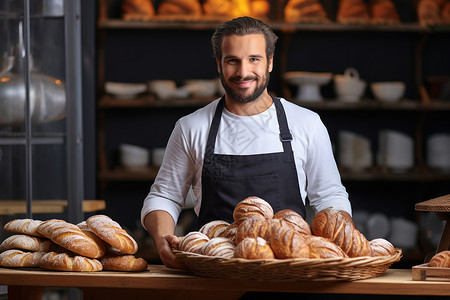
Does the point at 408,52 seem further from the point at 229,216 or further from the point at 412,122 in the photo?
the point at 229,216

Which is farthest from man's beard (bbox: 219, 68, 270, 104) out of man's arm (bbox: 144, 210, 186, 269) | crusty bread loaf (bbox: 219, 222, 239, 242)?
crusty bread loaf (bbox: 219, 222, 239, 242)

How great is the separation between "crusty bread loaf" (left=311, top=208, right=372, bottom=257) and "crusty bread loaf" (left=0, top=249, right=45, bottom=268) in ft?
2.18

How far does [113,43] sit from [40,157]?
4.39 feet

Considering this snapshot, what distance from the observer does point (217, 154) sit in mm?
1942

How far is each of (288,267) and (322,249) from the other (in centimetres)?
9

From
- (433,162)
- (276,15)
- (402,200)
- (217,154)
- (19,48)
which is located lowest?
(402,200)

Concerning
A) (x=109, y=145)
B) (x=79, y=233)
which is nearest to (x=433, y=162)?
(x=109, y=145)

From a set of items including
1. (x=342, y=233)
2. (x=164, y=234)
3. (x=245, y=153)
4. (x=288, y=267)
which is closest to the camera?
(x=288, y=267)

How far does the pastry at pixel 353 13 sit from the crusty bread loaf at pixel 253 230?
2291 millimetres

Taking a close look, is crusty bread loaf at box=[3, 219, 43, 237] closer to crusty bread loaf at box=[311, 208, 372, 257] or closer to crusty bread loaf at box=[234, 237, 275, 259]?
crusty bread loaf at box=[234, 237, 275, 259]

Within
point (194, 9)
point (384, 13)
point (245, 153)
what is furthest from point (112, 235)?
point (384, 13)

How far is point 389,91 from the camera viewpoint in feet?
11.1

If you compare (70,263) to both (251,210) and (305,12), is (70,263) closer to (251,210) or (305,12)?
(251,210)

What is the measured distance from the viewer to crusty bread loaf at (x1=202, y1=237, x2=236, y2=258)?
134 cm
